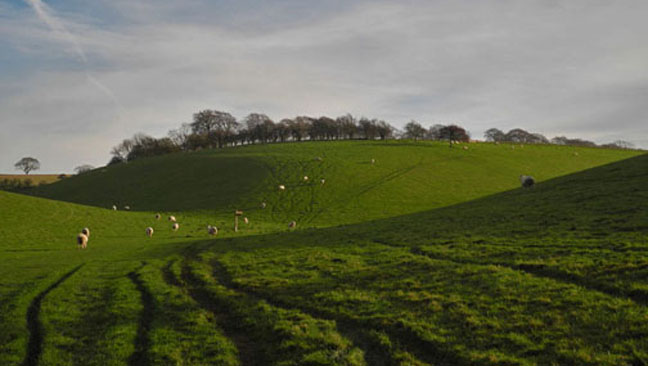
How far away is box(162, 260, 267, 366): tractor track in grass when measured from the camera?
9859mm

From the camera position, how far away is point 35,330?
12078 millimetres

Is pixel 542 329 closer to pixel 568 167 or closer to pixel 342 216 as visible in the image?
pixel 342 216

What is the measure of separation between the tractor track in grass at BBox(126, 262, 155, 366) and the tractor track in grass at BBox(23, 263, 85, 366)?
8.38 ft

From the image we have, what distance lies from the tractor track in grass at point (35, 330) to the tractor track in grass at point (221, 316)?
4852mm

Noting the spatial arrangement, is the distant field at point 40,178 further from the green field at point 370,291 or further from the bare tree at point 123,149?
the green field at point 370,291

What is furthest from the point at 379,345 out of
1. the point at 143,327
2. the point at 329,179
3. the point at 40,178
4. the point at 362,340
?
the point at 40,178

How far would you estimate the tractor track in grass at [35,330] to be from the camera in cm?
1027

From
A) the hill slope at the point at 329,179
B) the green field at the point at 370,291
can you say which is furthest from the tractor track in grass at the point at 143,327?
the hill slope at the point at 329,179

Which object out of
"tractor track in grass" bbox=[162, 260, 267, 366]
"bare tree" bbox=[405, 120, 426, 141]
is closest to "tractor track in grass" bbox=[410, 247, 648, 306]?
"tractor track in grass" bbox=[162, 260, 267, 366]

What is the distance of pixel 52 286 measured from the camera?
17766mm

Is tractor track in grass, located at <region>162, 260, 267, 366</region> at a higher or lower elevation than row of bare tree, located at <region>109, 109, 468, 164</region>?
lower

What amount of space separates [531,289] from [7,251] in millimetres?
37957

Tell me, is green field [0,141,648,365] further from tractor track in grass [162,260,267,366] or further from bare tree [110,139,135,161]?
bare tree [110,139,135,161]

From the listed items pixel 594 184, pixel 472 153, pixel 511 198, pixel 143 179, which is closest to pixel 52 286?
pixel 511 198
